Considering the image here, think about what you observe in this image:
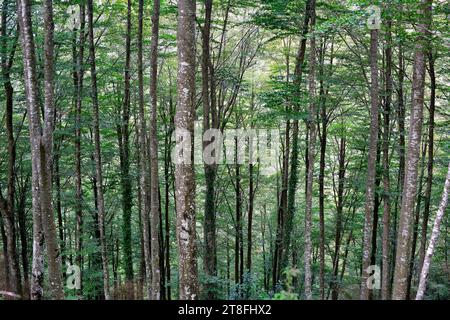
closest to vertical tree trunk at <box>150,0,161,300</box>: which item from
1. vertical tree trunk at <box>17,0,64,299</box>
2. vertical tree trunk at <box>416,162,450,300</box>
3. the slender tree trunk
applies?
vertical tree trunk at <box>17,0,64,299</box>

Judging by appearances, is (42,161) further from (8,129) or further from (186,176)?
(8,129)

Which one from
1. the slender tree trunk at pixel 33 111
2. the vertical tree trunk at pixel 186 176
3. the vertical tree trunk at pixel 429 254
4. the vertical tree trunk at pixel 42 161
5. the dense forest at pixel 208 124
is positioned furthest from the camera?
the slender tree trunk at pixel 33 111

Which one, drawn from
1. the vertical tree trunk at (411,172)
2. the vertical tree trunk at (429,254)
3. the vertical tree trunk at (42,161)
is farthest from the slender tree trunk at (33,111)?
the vertical tree trunk at (411,172)

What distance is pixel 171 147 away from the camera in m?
20.8

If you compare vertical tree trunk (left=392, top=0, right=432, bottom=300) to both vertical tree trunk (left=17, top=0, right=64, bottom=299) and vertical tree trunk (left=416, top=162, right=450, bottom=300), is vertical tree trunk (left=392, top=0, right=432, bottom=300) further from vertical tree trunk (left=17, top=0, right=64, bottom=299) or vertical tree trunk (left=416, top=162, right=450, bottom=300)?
vertical tree trunk (left=17, top=0, right=64, bottom=299)

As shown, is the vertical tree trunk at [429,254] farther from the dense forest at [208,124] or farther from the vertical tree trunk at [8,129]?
the vertical tree trunk at [8,129]

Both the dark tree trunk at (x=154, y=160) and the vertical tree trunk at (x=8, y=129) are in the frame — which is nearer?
the dark tree trunk at (x=154, y=160)

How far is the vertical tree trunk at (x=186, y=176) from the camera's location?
6562mm

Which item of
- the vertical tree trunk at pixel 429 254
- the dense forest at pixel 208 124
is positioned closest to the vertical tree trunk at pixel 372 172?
the dense forest at pixel 208 124

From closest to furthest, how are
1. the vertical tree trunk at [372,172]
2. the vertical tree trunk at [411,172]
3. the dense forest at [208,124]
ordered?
1. the dense forest at [208,124]
2. the vertical tree trunk at [411,172]
3. the vertical tree trunk at [372,172]

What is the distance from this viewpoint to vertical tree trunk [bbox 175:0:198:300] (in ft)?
21.5

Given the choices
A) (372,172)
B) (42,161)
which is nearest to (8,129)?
(42,161)

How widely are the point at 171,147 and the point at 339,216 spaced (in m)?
9.58

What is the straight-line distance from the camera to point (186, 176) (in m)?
6.60
